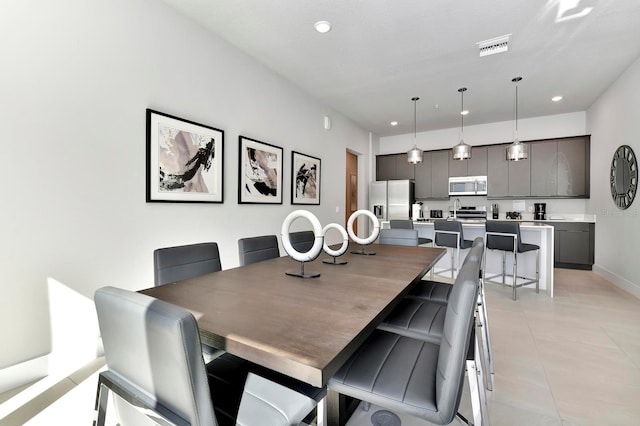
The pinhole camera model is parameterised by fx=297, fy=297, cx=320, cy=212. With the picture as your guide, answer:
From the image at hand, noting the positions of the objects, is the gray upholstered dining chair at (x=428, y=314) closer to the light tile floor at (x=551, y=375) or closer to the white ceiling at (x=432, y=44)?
the light tile floor at (x=551, y=375)

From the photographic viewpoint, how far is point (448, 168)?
629 centimetres

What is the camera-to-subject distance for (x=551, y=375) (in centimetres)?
196

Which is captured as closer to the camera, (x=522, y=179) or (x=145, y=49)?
(x=145, y=49)

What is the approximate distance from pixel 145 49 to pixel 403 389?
9.54ft

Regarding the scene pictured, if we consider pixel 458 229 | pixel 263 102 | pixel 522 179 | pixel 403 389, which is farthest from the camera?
pixel 522 179

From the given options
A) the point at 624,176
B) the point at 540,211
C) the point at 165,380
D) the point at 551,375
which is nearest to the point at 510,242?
the point at 624,176

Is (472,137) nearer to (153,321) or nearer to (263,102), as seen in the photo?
(263,102)

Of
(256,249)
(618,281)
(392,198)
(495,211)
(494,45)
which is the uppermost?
(494,45)

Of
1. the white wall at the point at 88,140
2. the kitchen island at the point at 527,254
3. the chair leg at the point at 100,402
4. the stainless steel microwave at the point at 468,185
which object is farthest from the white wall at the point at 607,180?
the chair leg at the point at 100,402

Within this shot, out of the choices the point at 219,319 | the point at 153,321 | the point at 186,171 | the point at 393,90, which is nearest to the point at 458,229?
the point at 393,90

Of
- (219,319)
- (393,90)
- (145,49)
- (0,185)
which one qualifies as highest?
(393,90)

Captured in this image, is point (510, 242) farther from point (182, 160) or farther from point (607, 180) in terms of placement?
point (182, 160)

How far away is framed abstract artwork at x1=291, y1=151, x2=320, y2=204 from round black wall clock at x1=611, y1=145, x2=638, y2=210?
397 centimetres

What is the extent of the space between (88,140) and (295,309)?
204cm
